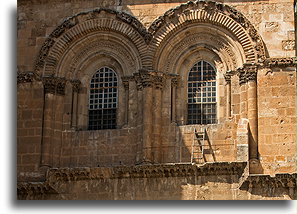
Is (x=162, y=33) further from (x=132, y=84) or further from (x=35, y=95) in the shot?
(x=35, y=95)

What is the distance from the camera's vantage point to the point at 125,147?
2275cm

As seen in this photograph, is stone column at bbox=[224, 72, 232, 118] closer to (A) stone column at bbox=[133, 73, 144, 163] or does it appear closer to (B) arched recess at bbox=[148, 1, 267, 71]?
(B) arched recess at bbox=[148, 1, 267, 71]

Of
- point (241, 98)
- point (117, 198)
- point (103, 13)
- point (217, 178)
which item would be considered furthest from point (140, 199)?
point (103, 13)

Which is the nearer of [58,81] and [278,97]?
[278,97]

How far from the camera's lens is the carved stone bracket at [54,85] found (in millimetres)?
23578

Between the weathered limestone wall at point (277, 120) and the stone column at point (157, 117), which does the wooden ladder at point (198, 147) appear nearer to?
the stone column at point (157, 117)

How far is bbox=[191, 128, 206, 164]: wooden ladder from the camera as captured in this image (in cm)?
2217

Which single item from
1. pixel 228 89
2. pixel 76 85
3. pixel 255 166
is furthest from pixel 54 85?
pixel 255 166

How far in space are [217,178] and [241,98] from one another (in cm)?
225

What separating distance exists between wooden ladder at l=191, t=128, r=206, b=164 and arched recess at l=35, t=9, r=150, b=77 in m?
2.90

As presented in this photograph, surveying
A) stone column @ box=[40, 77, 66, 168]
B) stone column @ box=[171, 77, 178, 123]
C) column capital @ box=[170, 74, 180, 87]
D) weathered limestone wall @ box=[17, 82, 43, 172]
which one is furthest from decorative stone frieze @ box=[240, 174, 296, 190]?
weathered limestone wall @ box=[17, 82, 43, 172]

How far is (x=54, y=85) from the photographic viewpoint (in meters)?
23.6

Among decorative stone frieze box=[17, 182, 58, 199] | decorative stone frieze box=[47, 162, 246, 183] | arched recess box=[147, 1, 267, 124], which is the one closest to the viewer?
decorative stone frieze box=[47, 162, 246, 183]

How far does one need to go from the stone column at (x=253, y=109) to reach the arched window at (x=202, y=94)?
3.57 ft
